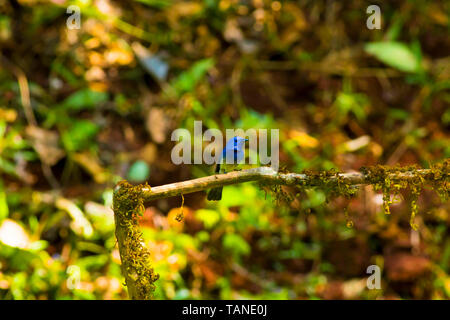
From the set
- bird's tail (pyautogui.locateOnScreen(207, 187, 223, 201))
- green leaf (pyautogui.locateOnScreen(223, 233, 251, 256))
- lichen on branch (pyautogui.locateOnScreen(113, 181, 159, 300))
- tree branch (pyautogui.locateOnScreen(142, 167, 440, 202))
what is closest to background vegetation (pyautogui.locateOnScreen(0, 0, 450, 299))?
green leaf (pyautogui.locateOnScreen(223, 233, 251, 256))

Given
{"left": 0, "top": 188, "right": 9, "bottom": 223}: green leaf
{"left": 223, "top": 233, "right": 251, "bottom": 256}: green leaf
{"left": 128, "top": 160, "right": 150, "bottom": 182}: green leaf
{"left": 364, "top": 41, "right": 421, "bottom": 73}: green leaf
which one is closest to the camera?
{"left": 0, "top": 188, "right": 9, "bottom": 223}: green leaf

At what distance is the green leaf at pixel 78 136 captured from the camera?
444cm

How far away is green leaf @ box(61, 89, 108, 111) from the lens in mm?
4699

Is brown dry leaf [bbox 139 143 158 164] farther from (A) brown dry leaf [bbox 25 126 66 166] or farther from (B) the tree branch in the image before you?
(B) the tree branch

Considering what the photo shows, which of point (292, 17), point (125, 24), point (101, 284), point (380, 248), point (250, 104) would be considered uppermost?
point (292, 17)

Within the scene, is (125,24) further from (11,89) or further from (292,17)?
(292,17)

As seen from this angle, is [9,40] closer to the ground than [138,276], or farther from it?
farther from it

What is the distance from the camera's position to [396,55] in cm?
541

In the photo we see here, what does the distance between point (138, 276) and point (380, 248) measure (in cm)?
285

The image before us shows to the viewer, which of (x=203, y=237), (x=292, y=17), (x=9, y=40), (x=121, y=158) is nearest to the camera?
(x=203, y=237)

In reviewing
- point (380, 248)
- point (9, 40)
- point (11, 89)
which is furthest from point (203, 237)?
point (9, 40)

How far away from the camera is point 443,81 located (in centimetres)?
547

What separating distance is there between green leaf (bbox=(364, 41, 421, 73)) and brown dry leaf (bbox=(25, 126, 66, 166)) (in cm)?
384
